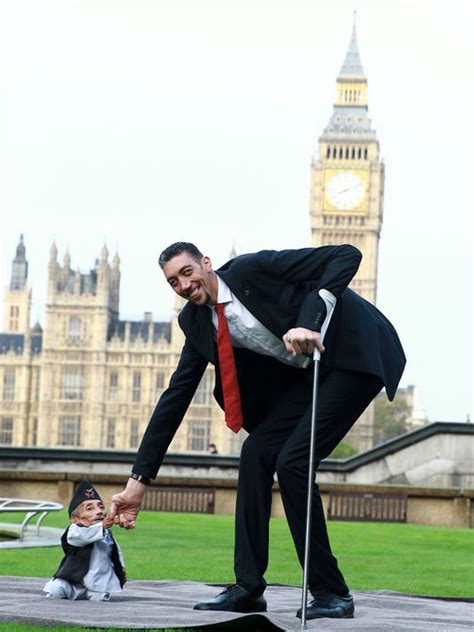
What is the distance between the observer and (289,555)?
8836 mm

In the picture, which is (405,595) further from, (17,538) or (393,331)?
(17,538)

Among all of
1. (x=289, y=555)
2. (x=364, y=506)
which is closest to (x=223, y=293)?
(x=289, y=555)

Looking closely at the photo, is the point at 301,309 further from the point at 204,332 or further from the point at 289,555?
the point at 289,555

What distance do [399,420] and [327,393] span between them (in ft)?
323

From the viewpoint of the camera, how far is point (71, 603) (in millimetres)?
4895

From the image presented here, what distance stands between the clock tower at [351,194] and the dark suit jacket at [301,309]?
301ft

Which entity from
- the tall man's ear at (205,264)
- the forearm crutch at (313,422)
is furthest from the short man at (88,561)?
the tall man's ear at (205,264)

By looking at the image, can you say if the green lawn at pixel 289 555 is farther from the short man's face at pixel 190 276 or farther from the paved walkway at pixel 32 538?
the short man's face at pixel 190 276

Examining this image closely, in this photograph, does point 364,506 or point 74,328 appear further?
point 74,328

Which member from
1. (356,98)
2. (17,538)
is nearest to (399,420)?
(356,98)

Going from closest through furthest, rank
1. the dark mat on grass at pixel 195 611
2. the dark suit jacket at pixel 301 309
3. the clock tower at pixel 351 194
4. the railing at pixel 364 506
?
the dark mat on grass at pixel 195 611
the dark suit jacket at pixel 301 309
the railing at pixel 364 506
the clock tower at pixel 351 194

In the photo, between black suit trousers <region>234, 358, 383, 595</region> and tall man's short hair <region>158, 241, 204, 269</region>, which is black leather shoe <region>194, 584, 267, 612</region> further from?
tall man's short hair <region>158, 241, 204, 269</region>

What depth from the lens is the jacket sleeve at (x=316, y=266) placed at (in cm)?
462

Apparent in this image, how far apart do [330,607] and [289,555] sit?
13.9ft
